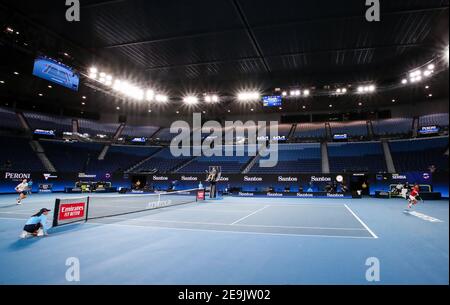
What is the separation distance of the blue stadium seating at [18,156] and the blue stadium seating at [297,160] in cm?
2734

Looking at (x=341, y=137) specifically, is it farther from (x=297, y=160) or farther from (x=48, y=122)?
(x=48, y=122)

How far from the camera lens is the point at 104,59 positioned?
21062 millimetres

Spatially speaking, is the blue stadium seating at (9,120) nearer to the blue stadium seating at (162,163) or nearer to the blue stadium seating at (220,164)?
the blue stadium seating at (162,163)

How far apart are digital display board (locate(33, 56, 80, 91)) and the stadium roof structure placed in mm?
1047

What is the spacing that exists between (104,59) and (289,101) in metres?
22.5

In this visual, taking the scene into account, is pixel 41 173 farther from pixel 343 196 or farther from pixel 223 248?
pixel 343 196

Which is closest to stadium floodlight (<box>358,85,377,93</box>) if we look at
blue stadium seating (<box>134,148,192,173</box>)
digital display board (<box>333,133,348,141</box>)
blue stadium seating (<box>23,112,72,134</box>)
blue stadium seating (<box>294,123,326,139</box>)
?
digital display board (<box>333,133,348,141</box>)

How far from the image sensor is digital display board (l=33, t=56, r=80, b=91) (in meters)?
17.4

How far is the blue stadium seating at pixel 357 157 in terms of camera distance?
29.1 metres

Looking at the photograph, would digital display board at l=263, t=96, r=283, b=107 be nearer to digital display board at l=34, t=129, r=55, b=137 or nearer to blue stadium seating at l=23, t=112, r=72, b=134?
blue stadium seating at l=23, t=112, r=72, b=134

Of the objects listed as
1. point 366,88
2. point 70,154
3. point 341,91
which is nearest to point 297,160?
point 341,91

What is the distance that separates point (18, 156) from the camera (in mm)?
29859

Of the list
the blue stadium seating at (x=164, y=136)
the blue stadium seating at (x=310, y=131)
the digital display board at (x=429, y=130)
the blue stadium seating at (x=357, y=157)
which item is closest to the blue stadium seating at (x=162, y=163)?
the blue stadium seating at (x=164, y=136)
